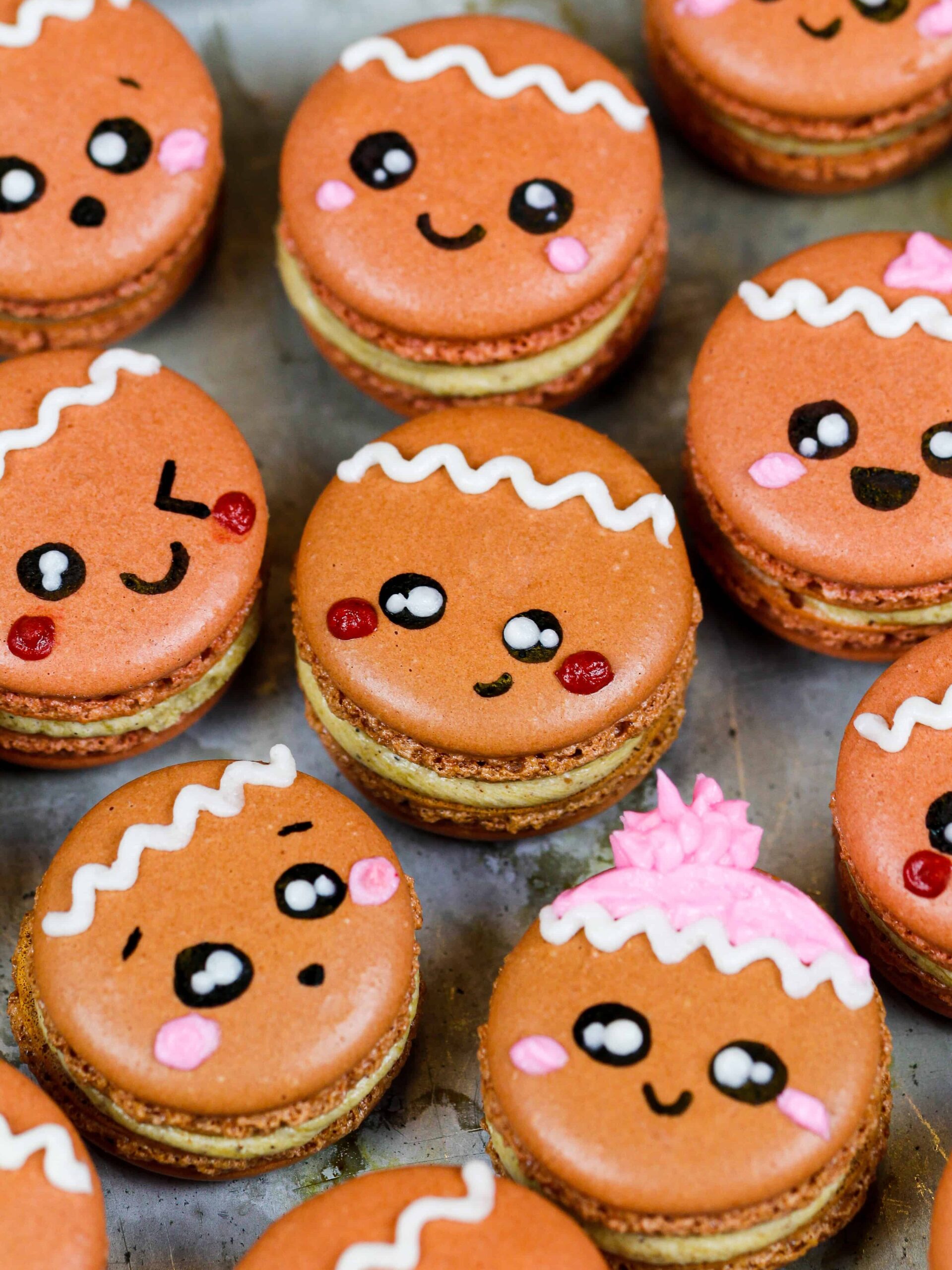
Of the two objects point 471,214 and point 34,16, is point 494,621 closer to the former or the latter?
point 471,214

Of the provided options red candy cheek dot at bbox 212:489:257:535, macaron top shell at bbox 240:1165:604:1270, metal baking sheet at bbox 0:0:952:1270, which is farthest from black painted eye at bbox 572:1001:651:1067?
red candy cheek dot at bbox 212:489:257:535

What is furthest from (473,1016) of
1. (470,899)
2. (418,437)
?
(418,437)

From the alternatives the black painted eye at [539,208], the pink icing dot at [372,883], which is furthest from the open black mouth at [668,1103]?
the black painted eye at [539,208]

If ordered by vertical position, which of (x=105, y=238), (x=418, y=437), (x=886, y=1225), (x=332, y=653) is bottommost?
(x=886, y=1225)

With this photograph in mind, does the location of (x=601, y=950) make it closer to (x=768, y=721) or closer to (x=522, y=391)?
(x=768, y=721)

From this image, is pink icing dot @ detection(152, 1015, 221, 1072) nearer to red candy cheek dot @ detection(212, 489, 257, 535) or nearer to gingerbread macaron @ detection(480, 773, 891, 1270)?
gingerbread macaron @ detection(480, 773, 891, 1270)

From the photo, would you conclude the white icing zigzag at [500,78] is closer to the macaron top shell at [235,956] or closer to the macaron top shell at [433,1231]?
the macaron top shell at [235,956]

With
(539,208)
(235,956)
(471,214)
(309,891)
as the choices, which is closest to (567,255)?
(539,208)
